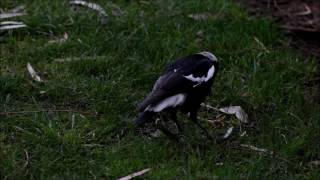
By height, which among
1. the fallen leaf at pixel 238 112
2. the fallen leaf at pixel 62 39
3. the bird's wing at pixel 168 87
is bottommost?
the fallen leaf at pixel 238 112

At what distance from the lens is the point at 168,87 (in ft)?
16.5

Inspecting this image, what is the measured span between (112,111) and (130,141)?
1.41 ft

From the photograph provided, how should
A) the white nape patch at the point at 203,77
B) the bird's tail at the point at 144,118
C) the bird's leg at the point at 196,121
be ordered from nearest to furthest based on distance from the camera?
the bird's tail at the point at 144,118
the white nape patch at the point at 203,77
the bird's leg at the point at 196,121

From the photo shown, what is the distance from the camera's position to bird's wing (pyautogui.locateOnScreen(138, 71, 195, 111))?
4938 mm

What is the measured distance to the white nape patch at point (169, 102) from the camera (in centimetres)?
497

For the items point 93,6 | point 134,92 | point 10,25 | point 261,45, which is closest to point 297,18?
point 261,45

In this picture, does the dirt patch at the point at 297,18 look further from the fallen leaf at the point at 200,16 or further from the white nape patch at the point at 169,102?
the white nape patch at the point at 169,102

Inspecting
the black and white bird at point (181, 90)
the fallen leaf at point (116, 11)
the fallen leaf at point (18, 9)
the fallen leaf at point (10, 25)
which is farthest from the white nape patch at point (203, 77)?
the fallen leaf at point (18, 9)

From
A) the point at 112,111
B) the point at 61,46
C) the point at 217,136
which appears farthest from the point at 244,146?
the point at 61,46

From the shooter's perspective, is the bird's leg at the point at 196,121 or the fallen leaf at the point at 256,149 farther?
the bird's leg at the point at 196,121

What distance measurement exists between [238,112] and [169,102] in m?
0.91

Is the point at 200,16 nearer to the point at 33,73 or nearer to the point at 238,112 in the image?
the point at 238,112

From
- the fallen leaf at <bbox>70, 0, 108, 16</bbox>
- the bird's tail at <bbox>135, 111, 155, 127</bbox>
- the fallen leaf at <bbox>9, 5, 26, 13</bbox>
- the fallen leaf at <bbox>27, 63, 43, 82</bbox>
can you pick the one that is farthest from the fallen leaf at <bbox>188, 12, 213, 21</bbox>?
the bird's tail at <bbox>135, 111, 155, 127</bbox>

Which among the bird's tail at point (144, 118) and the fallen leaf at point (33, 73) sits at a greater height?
the bird's tail at point (144, 118)
